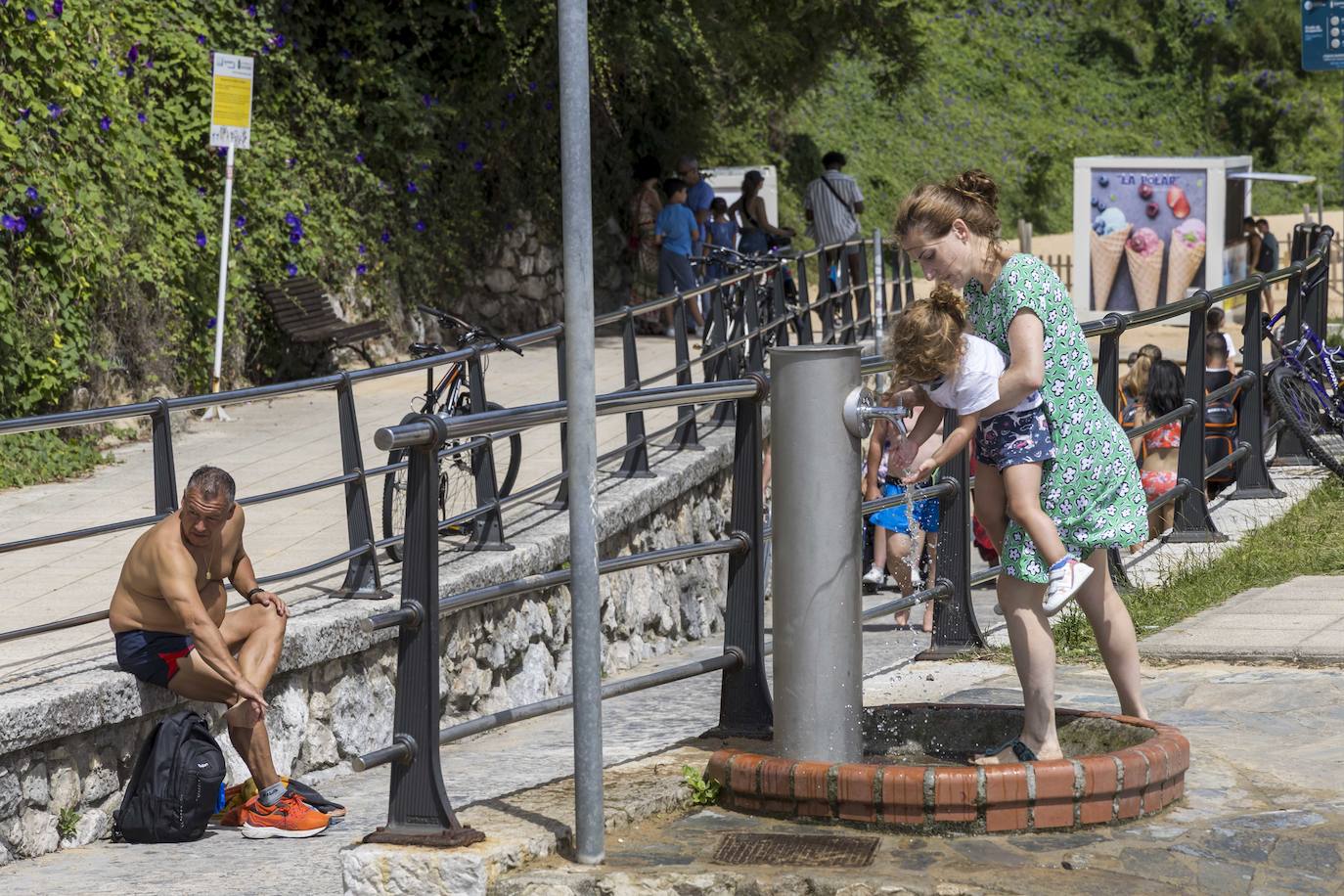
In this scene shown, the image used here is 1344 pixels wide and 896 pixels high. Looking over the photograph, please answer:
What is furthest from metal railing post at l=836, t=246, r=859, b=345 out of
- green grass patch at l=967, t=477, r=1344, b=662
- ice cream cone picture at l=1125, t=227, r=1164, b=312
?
green grass patch at l=967, t=477, r=1344, b=662

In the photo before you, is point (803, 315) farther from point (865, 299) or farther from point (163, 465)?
point (163, 465)

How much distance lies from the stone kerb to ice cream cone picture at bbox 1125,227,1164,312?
31.7ft

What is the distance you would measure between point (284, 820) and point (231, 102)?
771 cm

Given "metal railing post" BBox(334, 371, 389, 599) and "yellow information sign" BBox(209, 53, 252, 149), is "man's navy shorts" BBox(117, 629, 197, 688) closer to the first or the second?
"metal railing post" BBox(334, 371, 389, 599)

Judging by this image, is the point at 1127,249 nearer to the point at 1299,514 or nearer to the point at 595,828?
the point at 1299,514

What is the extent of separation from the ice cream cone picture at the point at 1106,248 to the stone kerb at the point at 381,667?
9.71 meters

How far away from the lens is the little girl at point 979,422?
410 cm

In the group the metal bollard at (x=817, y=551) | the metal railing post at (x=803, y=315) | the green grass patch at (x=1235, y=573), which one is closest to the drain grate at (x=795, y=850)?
the metal bollard at (x=817, y=551)

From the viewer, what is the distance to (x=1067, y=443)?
4383mm

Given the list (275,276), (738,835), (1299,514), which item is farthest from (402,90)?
(738,835)

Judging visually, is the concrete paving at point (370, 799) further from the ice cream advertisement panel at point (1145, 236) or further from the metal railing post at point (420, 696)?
the ice cream advertisement panel at point (1145, 236)

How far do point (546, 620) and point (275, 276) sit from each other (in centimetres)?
644

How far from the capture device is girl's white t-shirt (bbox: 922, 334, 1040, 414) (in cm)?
415

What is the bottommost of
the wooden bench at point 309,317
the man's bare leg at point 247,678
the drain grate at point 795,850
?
the man's bare leg at point 247,678
